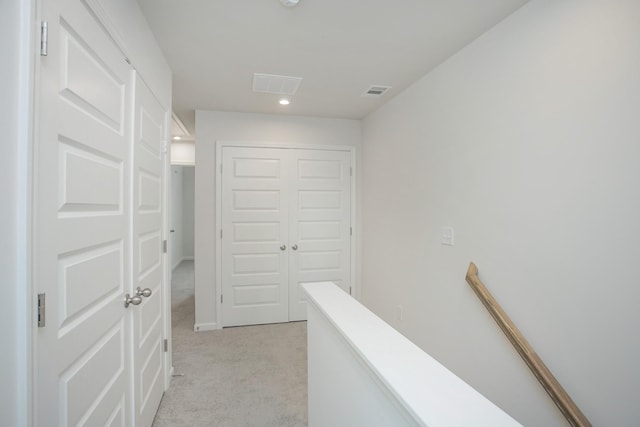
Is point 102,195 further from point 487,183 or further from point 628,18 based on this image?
point 628,18

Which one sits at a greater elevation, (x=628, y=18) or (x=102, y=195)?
(x=628, y=18)

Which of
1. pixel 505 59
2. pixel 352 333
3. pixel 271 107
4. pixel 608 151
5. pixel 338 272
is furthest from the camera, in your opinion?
pixel 338 272

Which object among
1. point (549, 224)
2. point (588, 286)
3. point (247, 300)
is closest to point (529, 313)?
point (588, 286)

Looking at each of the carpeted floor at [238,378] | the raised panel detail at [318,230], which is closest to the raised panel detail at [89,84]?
the carpeted floor at [238,378]

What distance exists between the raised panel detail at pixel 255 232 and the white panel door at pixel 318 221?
7.6 inches

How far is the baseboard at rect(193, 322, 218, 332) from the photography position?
3.43 metres

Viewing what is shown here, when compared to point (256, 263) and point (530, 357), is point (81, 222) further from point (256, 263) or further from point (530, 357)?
point (256, 263)

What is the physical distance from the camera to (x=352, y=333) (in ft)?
3.71

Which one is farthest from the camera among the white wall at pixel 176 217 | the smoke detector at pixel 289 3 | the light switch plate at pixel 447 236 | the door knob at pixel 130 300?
the white wall at pixel 176 217

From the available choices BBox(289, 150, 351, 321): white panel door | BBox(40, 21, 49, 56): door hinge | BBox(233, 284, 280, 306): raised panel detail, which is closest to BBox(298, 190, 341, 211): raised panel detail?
BBox(289, 150, 351, 321): white panel door

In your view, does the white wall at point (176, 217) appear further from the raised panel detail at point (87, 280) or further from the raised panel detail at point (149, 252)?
the raised panel detail at point (87, 280)

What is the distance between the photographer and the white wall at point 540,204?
1.25 metres

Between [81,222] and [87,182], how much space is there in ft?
0.48

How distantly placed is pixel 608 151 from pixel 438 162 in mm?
1156
